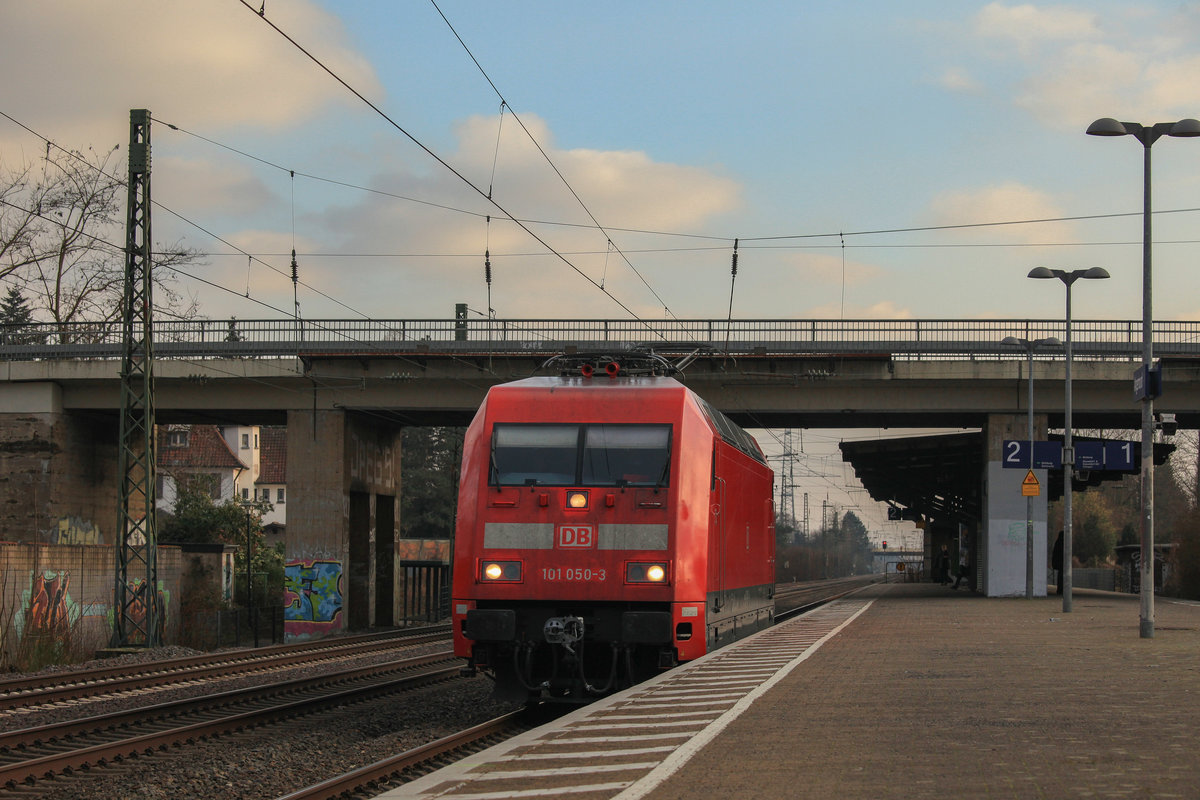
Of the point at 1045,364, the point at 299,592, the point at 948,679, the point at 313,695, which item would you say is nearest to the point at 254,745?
the point at 313,695

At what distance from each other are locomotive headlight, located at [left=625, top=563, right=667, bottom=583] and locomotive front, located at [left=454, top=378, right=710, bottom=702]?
1cm

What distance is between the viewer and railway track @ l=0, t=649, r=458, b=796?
10.8 meters

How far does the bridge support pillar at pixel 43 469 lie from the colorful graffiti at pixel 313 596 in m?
6.20

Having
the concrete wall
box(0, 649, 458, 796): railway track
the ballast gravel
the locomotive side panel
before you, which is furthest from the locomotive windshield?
the concrete wall

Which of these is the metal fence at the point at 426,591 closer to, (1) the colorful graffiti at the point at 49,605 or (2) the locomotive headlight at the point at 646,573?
(1) the colorful graffiti at the point at 49,605

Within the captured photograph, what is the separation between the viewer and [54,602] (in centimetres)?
2783

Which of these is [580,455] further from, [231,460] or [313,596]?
[231,460]

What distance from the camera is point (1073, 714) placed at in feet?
34.3

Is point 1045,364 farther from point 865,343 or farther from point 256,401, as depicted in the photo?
point 256,401

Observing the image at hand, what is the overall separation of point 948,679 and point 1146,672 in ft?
8.87

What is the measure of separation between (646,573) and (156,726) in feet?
18.8

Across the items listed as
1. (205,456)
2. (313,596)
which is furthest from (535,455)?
(205,456)

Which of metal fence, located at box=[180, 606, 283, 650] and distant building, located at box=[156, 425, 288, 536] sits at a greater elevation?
distant building, located at box=[156, 425, 288, 536]

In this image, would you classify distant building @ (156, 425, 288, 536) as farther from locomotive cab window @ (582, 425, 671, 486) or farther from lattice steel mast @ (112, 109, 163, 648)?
locomotive cab window @ (582, 425, 671, 486)
